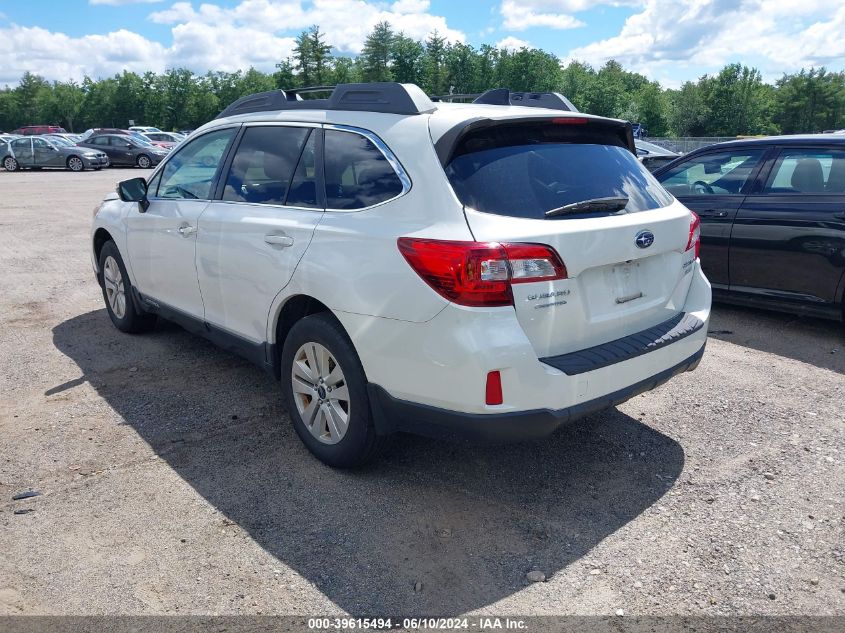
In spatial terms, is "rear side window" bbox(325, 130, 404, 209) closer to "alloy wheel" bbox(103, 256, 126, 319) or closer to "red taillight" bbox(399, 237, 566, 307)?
"red taillight" bbox(399, 237, 566, 307)

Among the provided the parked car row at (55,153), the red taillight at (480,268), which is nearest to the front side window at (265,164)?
the red taillight at (480,268)

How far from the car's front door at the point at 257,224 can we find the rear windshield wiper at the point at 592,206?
4.00ft

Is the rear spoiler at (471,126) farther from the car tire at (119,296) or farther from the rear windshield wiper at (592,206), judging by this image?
the car tire at (119,296)

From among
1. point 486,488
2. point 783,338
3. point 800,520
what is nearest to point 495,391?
point 486,488

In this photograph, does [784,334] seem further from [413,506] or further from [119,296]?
[119,296]

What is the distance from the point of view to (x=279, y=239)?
380cm

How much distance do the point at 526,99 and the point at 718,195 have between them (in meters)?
3.13

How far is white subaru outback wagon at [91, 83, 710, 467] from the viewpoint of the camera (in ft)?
9.89

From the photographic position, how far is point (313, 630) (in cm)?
263

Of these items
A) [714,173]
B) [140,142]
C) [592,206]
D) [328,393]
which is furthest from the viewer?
[140,142]

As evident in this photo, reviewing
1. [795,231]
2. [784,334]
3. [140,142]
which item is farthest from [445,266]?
[140,142]

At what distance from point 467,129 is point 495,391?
3.91 ft

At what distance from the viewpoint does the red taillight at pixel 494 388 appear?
2959 mm

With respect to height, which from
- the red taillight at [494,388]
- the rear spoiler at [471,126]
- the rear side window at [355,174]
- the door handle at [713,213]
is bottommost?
the red taillight at [494,388]
